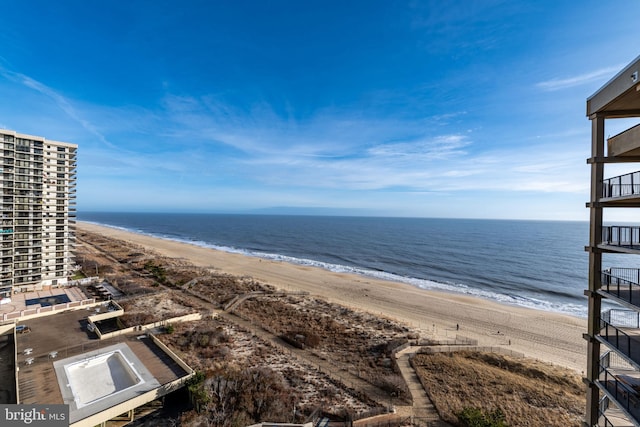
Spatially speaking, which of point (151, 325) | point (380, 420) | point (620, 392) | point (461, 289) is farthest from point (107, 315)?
point (461, 289)

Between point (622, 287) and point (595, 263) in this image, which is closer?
point (622, 287)

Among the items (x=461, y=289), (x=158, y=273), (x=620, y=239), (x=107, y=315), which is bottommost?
(x=461, y=289)

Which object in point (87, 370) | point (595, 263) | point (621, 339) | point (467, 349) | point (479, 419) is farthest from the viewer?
point (467, 349)

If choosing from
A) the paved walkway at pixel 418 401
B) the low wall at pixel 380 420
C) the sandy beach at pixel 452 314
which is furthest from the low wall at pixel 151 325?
the paved walkway at pixel 418 401

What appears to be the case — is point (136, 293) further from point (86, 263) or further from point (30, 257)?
point (86, 263)

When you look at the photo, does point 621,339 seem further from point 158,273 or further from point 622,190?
point 158,273

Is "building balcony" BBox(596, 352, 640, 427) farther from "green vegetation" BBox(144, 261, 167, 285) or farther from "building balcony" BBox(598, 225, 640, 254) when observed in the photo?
"green vegetation" BBox(144, 261, 167, 285)

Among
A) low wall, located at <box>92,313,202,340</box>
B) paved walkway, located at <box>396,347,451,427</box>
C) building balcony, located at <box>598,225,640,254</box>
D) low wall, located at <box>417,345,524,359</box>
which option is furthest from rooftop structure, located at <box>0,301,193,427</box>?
building balcony, located at <box>598,225,640,254</box>

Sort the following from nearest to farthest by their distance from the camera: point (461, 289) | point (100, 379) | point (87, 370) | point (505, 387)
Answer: point (100, 379)
point (87, 370)
point (505, 387)
point (461, 289)
